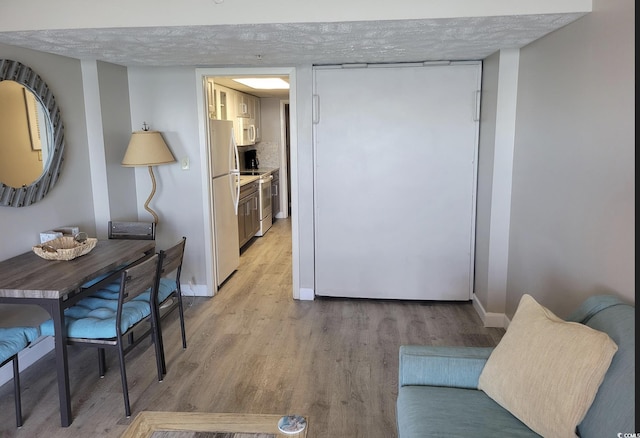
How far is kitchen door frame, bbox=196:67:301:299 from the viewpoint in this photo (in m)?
4.05

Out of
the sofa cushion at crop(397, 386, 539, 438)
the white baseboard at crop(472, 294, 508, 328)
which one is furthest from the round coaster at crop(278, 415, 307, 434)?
the white baseboard at crop(472, 294, 508, 328)

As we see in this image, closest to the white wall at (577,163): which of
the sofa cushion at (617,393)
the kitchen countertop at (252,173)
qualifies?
the sofa cushion at (617,393)

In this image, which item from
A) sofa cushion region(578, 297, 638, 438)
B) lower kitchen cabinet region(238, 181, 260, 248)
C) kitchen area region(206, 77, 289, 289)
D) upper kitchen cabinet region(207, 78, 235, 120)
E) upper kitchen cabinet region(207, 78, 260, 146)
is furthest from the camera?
lower kitchen cabinet region(238, 181, 260, 248)

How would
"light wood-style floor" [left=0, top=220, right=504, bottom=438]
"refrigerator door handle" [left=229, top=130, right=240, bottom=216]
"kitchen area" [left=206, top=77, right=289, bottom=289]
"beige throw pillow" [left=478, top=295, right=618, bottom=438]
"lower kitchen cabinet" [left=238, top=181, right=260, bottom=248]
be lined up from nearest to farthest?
"beige throw pillow" [left=478, top=295, right=618, bottom=438] → "light wood-style floor" [left=0, top=220, right=504, bottom=438] → "kitchen area" [left=206, top=77, right=289, bottom=289] → "refrigerator door handle" [left=229, top=130, right=240, bottom=216] → "lower kitchen cabinet" [left=238, top=181, right=260, bottom=248]

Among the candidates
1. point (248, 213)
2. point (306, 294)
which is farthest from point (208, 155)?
point (248, 213)

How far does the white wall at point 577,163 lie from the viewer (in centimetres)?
202

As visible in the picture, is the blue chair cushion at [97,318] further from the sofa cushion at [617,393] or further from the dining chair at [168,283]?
the sofa cushion at [617,393]

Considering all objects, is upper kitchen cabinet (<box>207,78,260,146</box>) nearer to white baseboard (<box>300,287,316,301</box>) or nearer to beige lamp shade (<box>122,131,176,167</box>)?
beige lamp shade (<box>122,131,176,167</box>)

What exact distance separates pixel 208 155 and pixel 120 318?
2.04 m

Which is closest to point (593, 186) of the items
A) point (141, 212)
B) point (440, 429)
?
point (440, 429)

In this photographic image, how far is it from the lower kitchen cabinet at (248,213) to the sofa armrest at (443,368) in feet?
13.3

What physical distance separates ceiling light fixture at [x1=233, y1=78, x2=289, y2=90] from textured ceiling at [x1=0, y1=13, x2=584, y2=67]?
191 cm

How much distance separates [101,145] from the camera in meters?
3.77

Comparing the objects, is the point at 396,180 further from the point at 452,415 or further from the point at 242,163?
the point at 242,163
